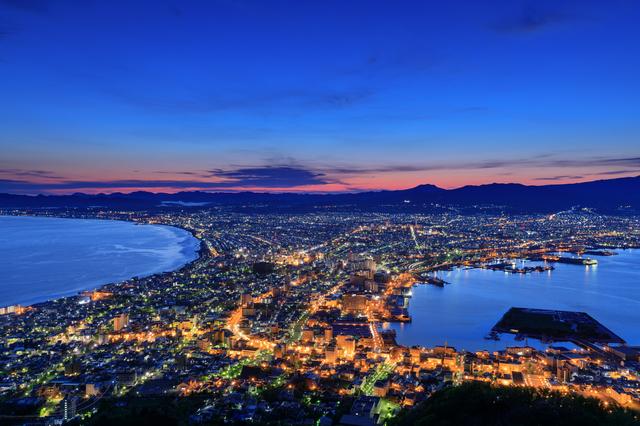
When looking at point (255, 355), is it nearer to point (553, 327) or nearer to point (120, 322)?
point (120, 322)

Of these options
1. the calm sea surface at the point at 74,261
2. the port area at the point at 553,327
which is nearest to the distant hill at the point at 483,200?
the calm sea surface at the point at 74,261

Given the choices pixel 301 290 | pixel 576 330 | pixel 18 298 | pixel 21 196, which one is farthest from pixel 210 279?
pixel 21 196

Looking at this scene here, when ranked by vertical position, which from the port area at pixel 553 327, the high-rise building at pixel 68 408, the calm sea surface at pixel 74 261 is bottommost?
the calm sea surface at pixel 74 261

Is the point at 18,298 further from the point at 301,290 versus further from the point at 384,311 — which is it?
the point at 384,311

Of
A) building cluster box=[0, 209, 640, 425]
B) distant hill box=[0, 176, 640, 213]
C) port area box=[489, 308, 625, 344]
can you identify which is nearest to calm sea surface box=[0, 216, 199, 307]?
building cluster box=[0, 209, 640, 425]

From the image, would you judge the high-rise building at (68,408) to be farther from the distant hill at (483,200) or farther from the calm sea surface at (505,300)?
the distant hill at (483,200)

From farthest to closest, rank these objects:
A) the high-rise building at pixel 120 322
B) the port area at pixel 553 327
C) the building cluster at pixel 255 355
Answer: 1. the high-rise building at pixel 120 322
2. the port area at pixel 553 327
3. the building cluster at pixel 255 355
